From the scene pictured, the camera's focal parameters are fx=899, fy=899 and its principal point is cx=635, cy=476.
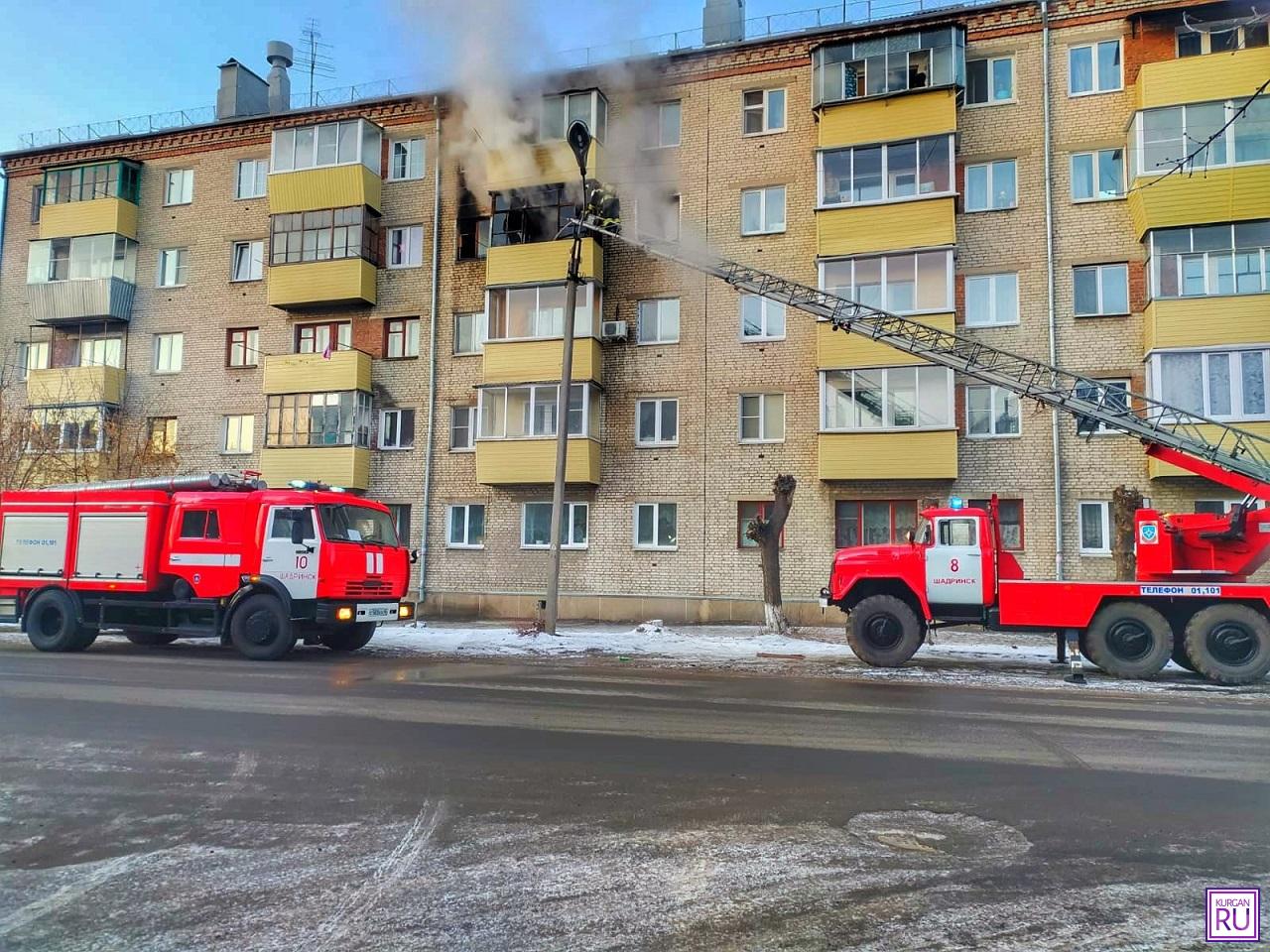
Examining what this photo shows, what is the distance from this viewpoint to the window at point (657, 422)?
23.9 m

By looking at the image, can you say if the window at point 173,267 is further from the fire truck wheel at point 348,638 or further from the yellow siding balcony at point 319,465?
the fire truck wheel at point 348,638

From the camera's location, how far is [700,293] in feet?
78.8

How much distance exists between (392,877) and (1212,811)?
5.22 metres

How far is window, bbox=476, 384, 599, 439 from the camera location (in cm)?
2384

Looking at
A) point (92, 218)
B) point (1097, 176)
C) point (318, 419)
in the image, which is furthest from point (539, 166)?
point (92, 218)

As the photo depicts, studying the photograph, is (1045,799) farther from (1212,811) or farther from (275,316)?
(275,316)

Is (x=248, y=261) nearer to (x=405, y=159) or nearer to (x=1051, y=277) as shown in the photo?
(x=405, y=159)

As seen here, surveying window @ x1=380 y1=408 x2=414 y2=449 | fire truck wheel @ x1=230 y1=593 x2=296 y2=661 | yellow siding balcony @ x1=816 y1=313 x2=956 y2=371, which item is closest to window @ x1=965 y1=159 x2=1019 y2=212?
yellow siding balcony @ x1=816 y1=313 x2=956 y2=371

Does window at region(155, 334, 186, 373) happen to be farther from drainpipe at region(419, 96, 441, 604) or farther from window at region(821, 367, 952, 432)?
window at region(821, 367, 952, 432)

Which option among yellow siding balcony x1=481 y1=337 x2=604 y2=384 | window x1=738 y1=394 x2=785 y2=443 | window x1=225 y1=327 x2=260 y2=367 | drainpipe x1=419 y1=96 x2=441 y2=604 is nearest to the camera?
window x1=738 y1=394 x2=785 y2=443

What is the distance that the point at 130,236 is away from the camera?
29.3m

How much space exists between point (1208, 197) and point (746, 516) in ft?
41.4

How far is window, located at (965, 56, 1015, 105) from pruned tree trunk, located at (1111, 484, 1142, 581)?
10303 mm

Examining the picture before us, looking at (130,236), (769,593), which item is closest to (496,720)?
(769,593)
